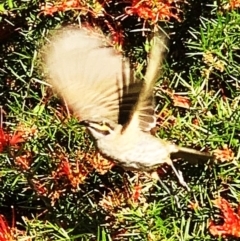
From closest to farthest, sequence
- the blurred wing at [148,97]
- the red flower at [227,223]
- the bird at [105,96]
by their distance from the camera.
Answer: the blurred wing at [148,97] → the bird at [105,96] → the red flower at [227,223]

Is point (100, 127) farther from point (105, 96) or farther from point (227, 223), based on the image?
point (227, 223)

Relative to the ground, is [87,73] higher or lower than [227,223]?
higher

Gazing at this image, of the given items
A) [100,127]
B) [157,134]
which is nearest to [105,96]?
[100,127]

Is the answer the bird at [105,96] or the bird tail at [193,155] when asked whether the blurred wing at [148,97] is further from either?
the bird tail at [193,155]

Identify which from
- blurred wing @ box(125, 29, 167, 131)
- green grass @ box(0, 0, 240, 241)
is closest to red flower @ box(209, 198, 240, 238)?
green grass @ box(0, 0, 240, 241)

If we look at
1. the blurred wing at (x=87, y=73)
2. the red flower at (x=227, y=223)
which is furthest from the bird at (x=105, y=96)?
the red flower at (x=227, y=223)

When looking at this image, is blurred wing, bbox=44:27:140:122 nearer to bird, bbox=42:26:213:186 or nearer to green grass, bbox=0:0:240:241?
bird, bbox=42:26:213:186

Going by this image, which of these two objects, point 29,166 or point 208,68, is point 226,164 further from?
point 29,166
